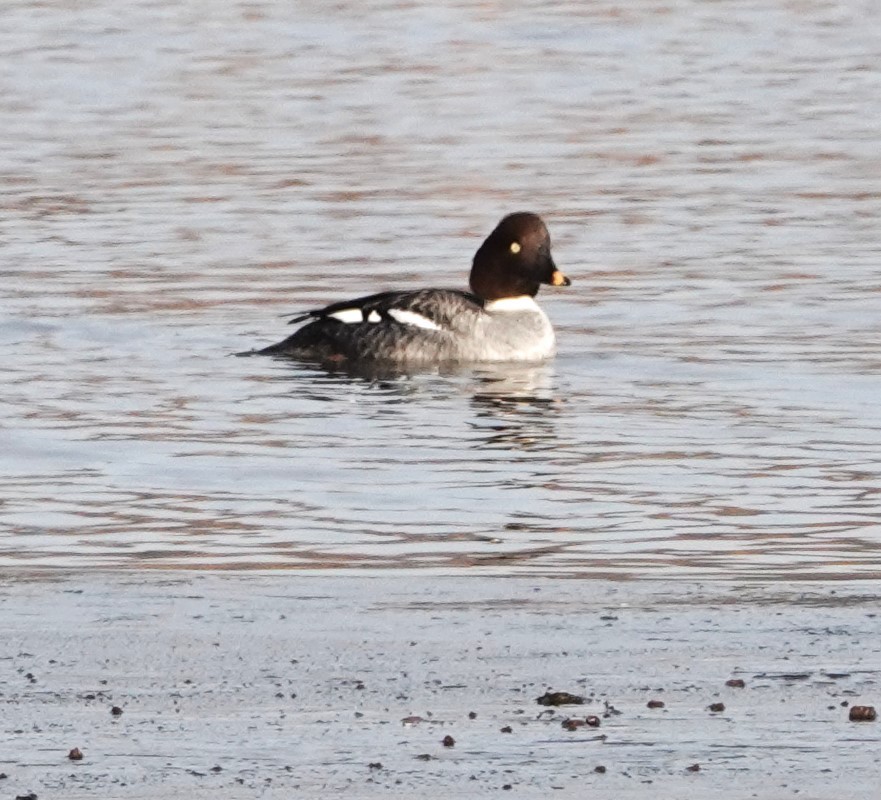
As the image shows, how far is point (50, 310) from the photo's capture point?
1627 cm

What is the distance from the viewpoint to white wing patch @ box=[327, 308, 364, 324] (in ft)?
49.3

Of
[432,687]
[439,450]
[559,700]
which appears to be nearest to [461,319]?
[439,450]

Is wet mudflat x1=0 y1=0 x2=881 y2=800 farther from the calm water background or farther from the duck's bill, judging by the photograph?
the duck's bill

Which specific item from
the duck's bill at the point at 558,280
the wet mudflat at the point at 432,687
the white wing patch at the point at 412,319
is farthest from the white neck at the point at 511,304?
the wet mudflat at the point at 432,687

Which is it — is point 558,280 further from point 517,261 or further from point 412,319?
point 412,319

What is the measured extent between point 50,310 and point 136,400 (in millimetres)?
3174

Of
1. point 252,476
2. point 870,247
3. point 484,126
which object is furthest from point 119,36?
point 252,476

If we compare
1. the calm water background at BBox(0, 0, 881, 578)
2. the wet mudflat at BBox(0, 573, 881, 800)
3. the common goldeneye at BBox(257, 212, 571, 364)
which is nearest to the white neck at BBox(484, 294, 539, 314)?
the common goldeneye at BBox(257, 212, 571, 364)

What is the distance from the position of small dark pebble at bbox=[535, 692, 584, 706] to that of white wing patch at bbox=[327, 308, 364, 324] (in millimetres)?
8481

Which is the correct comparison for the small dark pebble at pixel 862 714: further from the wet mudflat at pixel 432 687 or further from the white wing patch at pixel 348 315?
the white wing patch at pixel 348 315

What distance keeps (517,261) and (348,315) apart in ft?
5.38

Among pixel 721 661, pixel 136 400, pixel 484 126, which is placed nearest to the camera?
pixel 721 661

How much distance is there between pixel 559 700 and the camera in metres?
6.64

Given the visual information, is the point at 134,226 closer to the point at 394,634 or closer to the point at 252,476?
the point at 252,476
